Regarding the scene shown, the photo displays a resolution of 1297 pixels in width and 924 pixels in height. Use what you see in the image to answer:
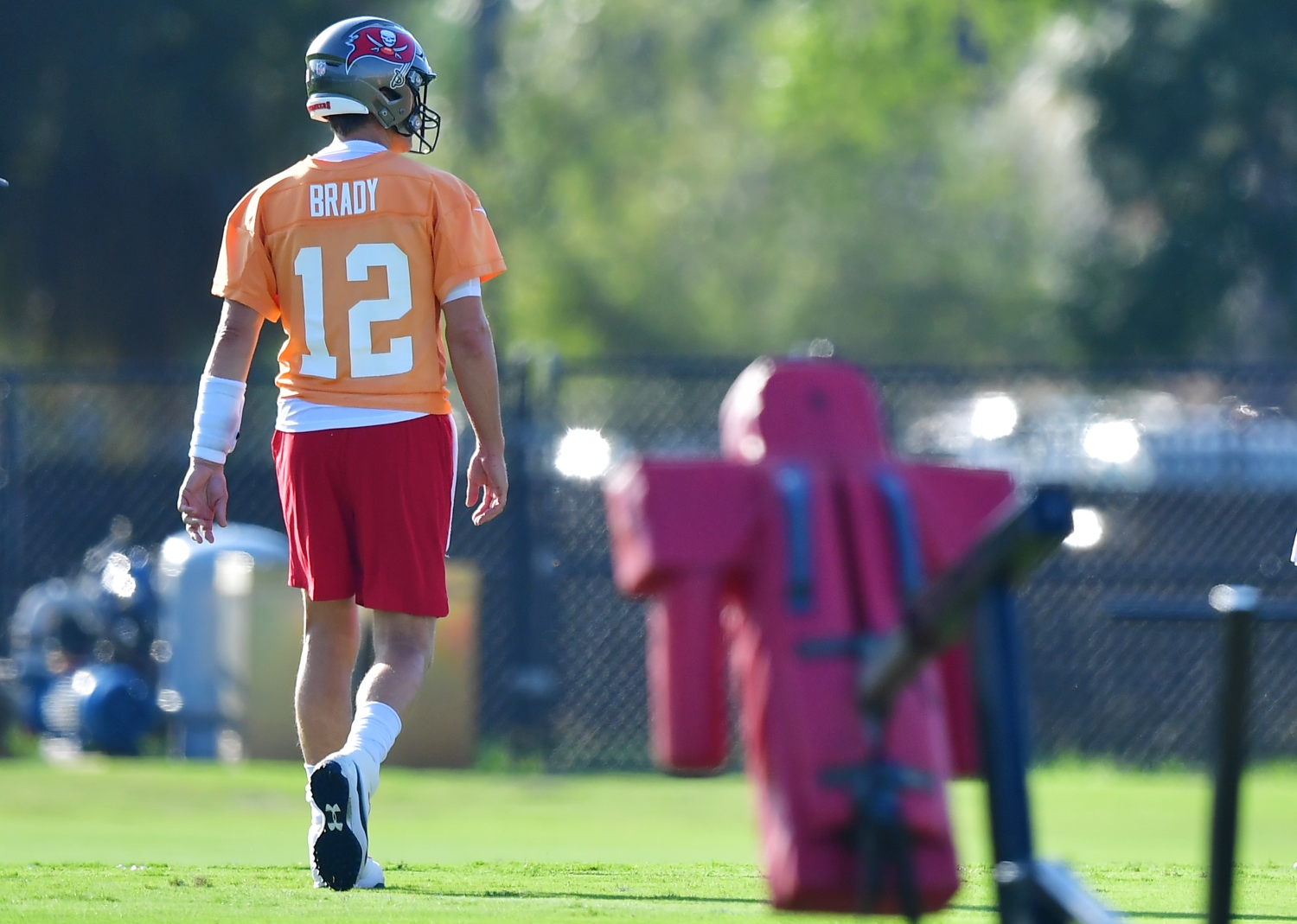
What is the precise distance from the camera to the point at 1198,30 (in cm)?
2220

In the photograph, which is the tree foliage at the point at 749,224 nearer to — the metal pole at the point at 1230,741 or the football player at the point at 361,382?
the football player at the point at 361,382

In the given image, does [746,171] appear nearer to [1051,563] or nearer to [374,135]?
[1051,563]

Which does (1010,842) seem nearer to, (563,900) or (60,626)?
(563,900)

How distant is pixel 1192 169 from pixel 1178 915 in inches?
772

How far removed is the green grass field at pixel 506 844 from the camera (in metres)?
4.41

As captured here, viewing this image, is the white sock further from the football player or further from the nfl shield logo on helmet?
the nfl shield logo on helmet

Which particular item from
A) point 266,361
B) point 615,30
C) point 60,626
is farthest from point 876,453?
point 615,30

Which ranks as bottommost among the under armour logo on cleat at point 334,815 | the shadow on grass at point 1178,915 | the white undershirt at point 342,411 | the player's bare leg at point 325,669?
the shadow on grass at point 1178,915

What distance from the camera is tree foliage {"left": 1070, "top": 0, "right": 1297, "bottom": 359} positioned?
22.2 m

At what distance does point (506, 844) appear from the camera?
23.2ft

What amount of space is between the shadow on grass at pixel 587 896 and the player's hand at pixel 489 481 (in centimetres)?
87

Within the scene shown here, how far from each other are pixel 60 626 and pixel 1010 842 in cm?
1039

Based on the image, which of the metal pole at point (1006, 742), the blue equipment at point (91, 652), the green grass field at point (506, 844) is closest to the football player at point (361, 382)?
the green grass field at point (506, 844)

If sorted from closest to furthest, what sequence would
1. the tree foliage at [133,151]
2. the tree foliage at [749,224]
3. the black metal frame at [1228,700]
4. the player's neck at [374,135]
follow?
the black metal frame at [1228,700] < the player's neck at [374,135] < the tree foliage at [133,151] < the tree foliage at [749,224]
